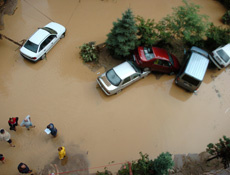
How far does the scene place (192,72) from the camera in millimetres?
9836

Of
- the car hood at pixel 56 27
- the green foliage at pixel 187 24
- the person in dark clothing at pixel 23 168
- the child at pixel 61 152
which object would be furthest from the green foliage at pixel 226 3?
the person in dark clothing at pixel 23 168

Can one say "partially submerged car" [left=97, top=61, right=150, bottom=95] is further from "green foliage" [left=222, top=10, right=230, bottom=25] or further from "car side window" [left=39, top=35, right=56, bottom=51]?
"green foliage" [left=222, top=10, right=230, bottom=25]

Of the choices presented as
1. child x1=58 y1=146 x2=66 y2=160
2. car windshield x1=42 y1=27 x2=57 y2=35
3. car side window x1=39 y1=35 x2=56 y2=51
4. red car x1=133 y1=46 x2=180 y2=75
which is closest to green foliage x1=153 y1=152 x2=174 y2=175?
child x1=58 y1=146 x2=66 y2=160

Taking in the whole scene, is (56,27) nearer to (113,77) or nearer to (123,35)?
(123,35)

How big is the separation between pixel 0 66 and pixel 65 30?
4.09 metres

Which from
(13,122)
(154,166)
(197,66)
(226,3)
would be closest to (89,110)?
(13,122)

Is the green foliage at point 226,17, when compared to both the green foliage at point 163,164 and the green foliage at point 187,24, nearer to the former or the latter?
the green foliage at point 187,24

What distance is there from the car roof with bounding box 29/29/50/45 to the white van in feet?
25.0

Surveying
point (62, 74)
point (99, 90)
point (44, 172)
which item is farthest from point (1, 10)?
point (44, 172)

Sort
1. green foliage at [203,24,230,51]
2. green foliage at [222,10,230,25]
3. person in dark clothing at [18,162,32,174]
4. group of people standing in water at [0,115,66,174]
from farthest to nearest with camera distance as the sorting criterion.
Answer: green foliage at [222,10,230,25] < green foliage at [203,24,230,51] < group of people standing in water at [0,115,66,174] < person in dark clothing at [18,162,32,174]

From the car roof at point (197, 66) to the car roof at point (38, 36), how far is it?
7.82m

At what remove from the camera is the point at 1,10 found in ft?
39.2

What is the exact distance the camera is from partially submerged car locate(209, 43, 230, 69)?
1089 centimetres

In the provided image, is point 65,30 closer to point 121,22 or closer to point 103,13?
point 103,13
